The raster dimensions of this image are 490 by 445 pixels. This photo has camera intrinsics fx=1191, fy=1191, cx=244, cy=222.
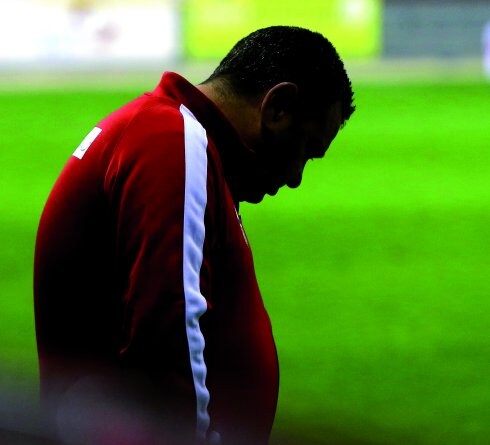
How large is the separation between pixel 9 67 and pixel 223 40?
4724 millimetres

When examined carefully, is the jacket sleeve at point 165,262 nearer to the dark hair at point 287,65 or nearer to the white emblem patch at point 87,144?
the white emblem patch at point 87,144

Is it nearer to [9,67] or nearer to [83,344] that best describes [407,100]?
[9,67]

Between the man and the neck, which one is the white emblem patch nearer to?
the man

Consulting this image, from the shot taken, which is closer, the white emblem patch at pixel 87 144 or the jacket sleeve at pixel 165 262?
the jacket sleeve at pixel 165 262

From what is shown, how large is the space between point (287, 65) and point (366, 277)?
610cm

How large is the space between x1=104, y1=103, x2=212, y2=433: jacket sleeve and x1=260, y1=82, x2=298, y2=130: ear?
27 cm

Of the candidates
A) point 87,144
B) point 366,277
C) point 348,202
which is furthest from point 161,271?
point 348,202

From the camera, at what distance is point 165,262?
1.96 m

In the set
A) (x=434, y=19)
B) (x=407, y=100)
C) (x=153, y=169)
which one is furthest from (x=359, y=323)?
(x=434, y=19)

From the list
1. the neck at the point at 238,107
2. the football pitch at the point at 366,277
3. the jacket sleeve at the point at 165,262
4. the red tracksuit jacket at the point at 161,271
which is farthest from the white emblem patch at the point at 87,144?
the football pitch at the point at 366,277

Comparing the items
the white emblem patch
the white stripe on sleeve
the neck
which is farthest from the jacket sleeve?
the neck

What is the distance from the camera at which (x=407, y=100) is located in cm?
1952

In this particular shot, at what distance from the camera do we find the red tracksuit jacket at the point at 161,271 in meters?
1.97

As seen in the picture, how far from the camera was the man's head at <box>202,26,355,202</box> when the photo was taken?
2.25 meters
